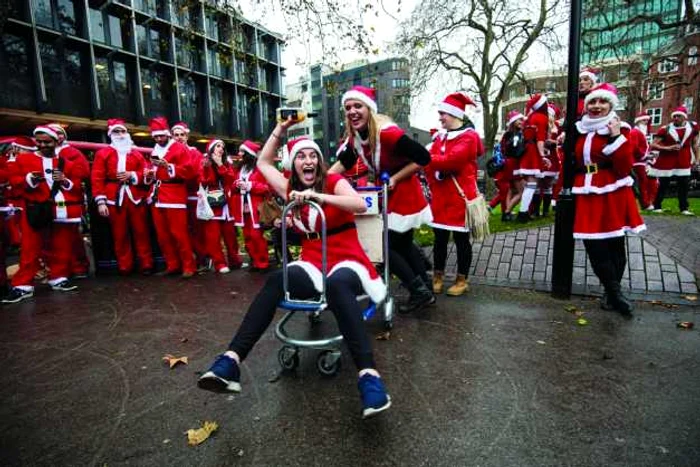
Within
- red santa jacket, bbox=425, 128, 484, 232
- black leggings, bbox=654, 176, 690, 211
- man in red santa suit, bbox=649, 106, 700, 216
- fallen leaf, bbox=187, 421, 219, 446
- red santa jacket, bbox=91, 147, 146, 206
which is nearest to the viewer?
fallen leaf, bbox=187, 421, 219, 446

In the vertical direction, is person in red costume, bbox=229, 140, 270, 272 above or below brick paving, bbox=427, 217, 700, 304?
above

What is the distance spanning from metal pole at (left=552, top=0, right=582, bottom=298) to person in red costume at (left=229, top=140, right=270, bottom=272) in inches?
145

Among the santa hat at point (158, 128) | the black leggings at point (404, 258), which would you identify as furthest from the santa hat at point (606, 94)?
the santa hat at point (158, 128)

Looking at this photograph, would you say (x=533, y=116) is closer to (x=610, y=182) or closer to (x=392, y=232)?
(x=610, y=182)

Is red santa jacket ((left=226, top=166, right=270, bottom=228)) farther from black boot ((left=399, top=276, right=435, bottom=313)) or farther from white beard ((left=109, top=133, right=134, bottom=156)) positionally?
black boot ((left=399, top=276, right=435, bottom=313))

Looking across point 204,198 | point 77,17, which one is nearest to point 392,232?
point 204,198

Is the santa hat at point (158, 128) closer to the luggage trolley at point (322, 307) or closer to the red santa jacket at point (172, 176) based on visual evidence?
the red santa jacket at point (172, 176)

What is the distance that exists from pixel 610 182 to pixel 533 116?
386 centimetres

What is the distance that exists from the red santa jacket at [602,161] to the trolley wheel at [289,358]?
3.15 meters

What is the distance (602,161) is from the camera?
13.1ft

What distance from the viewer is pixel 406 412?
97.7 inches

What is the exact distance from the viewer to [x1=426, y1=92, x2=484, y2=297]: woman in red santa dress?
4438 mm

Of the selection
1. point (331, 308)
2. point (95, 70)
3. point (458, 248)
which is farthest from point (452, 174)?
point (95, 70)

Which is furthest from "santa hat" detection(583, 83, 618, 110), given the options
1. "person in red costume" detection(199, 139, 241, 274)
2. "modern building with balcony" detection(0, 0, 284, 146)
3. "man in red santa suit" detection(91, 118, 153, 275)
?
"modern building with balcony" detection(0, 0, 284, 146)
